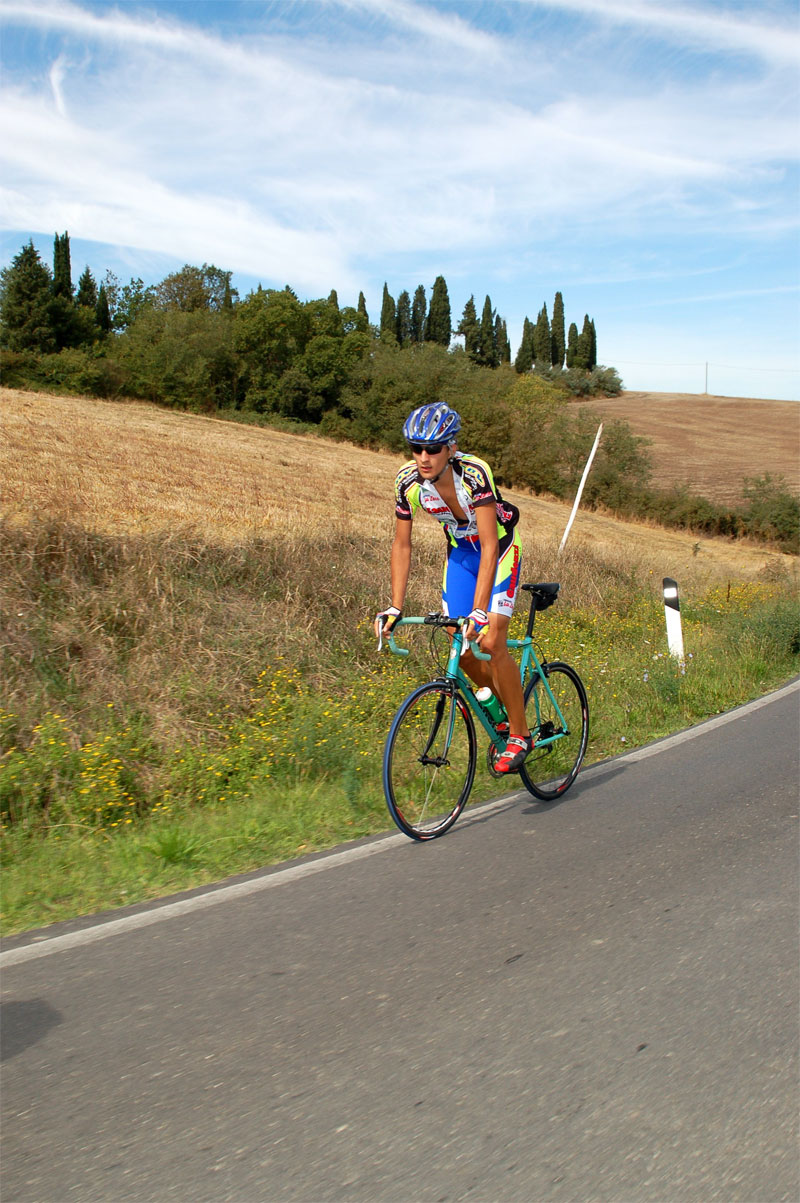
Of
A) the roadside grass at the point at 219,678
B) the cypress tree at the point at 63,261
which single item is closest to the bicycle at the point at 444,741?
the roadside grass at the point at 219,678

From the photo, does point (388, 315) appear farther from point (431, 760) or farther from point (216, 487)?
point (431, 760)

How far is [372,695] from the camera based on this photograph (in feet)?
25.5

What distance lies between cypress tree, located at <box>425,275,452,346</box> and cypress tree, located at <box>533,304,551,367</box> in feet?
42.2

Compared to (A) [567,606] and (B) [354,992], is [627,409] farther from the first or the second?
(B) [354,992]

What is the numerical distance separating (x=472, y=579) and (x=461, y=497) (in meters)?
0.50

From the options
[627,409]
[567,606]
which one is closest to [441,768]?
[567,606]

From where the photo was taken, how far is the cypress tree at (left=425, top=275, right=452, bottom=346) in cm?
10150

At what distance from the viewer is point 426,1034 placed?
3150mm

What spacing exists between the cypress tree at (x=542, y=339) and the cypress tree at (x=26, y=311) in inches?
2320

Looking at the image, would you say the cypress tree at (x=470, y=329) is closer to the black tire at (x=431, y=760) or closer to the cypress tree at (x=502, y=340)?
the cypress tree at (x=502, y=340)

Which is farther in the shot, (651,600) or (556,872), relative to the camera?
(651,600)

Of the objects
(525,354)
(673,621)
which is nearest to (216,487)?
(673,621)

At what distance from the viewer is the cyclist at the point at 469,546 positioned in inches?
195

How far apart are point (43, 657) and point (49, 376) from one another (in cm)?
5285
